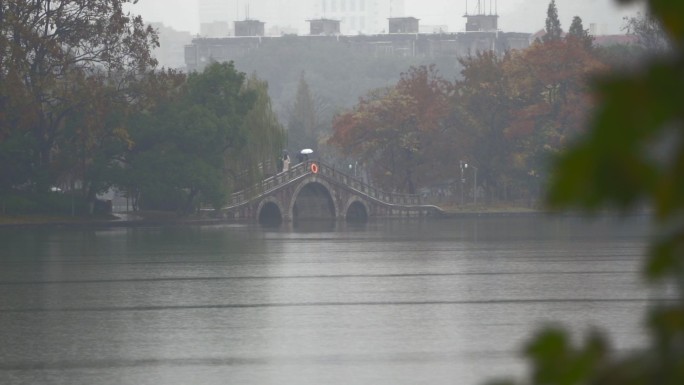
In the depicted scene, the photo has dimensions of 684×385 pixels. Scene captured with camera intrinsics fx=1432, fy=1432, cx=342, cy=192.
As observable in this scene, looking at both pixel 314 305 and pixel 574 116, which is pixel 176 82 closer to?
pixel 574 116

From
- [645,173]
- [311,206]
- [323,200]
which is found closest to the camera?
[645,173]

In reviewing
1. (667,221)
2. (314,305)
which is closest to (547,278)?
(314,305)

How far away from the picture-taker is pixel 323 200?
11731cm

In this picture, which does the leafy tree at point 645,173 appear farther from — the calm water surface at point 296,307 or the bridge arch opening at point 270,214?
the bridge arch opening at point 270,214

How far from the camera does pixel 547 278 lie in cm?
4444

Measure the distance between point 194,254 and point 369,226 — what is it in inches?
1671

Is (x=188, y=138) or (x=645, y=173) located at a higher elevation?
(x=188, y=138)

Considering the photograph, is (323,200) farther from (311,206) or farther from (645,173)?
(645,173)

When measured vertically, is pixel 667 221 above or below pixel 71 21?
below

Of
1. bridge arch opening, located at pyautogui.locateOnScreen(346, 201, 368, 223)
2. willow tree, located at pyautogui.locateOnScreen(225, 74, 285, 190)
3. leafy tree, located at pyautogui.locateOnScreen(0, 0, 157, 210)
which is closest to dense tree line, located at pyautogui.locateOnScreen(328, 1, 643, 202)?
bridge arch opening, located at pyautogui.locateOnScreen(346, 201, 368, 223)

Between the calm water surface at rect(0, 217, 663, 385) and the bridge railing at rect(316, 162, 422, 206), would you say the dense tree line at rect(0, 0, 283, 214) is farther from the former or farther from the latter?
the bridge railing at rect(316, 162, 422, 206)

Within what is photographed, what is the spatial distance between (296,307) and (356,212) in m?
83.1

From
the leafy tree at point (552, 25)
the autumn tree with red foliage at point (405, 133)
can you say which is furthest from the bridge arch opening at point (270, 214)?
the leafy tree at point (552, 25)

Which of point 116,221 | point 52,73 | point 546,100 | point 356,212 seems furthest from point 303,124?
point 52,73
